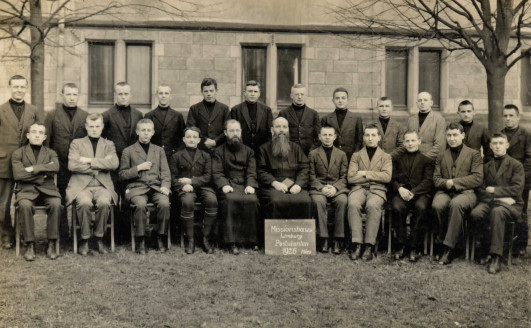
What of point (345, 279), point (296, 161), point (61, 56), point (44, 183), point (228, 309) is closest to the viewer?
point (228, 309)

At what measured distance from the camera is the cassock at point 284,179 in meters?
7.49

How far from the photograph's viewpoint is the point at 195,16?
12.7 metres

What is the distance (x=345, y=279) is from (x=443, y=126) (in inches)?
125

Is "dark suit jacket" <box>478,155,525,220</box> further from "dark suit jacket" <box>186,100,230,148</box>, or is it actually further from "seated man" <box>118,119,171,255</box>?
"seated man" <box>118,119,171,255</box>

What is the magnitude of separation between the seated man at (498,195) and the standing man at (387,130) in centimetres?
139

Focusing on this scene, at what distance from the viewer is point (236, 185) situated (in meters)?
7.90

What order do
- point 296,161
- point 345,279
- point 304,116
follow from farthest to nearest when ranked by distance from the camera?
point 304,116 → point 296,161 → point 345,279

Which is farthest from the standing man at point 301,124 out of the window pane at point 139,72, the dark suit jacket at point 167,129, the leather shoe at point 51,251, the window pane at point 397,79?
the window pane at point 397,79

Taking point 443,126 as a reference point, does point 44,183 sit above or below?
below

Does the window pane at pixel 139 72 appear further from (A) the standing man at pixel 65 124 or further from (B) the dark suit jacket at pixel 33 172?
(B) the dark suit jacket at pixel 33 172

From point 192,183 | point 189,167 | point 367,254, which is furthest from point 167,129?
point 367,254

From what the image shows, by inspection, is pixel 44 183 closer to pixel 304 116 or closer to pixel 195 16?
pixel 304 116

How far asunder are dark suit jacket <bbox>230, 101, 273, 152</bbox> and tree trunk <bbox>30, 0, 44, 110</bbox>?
344cm

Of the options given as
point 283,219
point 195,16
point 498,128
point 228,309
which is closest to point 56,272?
point 228,309
